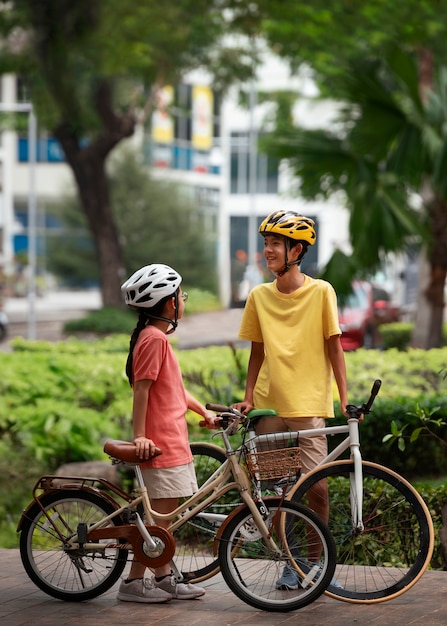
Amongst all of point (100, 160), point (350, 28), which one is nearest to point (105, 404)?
point (350, 28)

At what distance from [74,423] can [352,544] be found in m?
4.48

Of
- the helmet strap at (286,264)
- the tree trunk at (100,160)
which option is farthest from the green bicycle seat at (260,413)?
the tree trunk at (100,160)

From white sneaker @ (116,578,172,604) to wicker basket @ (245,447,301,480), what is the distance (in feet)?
2.35

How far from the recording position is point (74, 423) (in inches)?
387

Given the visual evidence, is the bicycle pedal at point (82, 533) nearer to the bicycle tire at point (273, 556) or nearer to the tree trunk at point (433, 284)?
the bicycle tire at point (273, 556)

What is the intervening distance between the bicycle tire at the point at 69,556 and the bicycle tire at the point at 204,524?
0.38 meters

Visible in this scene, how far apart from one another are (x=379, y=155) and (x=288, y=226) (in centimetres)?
954

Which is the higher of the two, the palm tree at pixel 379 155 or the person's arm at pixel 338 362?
the palm tree at pixel 379 155

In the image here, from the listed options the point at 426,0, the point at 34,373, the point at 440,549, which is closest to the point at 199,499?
the point at 440,549

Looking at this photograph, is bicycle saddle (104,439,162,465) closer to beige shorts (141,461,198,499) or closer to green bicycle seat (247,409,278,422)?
beige shorts (141,461,198,499)

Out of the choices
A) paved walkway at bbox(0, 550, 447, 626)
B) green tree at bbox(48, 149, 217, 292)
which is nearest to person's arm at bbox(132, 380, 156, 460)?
paved walkway at bbox(0, 550, 447, 626)

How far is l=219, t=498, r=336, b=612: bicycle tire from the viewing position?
542cm

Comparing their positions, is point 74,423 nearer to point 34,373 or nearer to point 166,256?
point 34,373

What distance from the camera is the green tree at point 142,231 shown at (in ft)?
149
